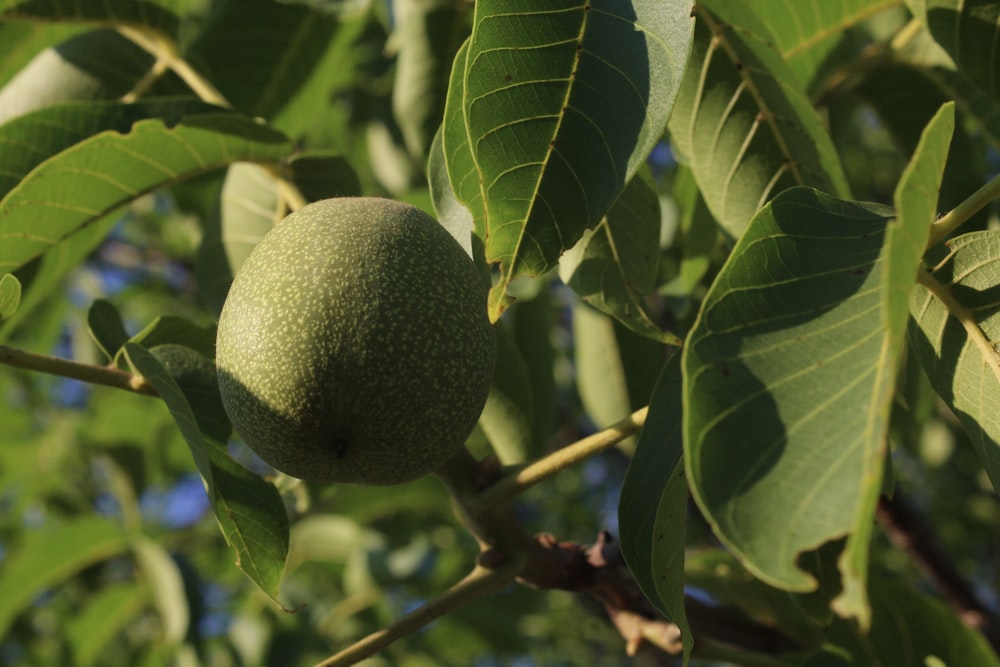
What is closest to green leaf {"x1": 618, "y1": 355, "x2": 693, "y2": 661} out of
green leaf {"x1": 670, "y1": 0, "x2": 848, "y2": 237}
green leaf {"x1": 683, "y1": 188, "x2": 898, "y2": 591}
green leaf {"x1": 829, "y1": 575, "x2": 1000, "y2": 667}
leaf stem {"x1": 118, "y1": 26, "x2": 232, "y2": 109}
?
green leaf {"x1": 683, "y1": 188, "x2": 898, "y2": 591}

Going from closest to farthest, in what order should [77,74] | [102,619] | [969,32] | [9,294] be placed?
1. [9,294]
2. [969,32]
3. [77,74]
4. [102,619]

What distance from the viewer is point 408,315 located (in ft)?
3.72

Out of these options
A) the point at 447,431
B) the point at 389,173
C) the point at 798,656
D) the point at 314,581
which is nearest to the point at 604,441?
the point at 447,431

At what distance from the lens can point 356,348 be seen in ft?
3.66

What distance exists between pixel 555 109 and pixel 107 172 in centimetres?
72

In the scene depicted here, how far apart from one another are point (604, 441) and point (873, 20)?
1.64 metres

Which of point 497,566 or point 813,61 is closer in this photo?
point 497,566

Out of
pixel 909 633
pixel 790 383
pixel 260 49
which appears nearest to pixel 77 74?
pixel 260 49

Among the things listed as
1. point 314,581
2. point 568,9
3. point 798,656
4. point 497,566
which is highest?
point 568,9

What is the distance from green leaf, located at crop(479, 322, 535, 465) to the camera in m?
1.78

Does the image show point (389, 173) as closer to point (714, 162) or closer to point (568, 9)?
point (714, 162)

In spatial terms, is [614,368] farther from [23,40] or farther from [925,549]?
[23,40]

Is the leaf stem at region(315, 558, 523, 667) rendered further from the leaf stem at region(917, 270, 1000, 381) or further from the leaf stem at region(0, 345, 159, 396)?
the leaf stem at region(917, 270, 1000, 381)

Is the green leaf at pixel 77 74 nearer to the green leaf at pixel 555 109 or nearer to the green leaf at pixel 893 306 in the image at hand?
the green leaf at pixel 555 109
